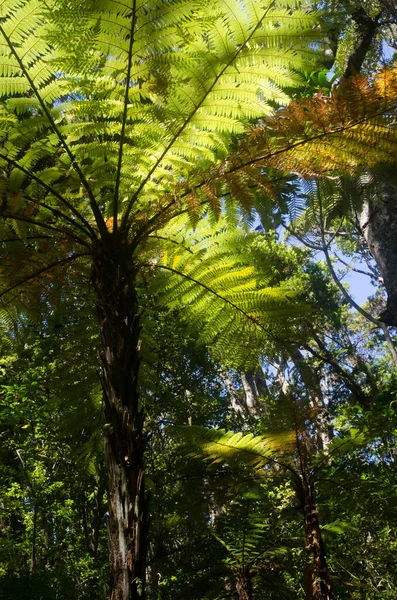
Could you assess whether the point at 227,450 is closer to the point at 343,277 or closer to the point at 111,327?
the point at 111,327

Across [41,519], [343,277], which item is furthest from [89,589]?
[343,277]

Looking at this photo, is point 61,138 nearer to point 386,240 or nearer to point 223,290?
Result: point 223,290

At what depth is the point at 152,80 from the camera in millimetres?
1869

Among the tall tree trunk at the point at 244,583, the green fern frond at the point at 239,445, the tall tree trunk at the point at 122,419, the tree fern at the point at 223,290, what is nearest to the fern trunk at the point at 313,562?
the green fern frond at the point at 239,445

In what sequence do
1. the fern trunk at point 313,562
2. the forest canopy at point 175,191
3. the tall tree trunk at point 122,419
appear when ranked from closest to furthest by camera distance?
the tall tree trunk at point 122,419 < the forest canopy at point 175,191 < the fern trunk at point 313,562

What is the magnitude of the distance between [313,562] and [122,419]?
1.27 meters

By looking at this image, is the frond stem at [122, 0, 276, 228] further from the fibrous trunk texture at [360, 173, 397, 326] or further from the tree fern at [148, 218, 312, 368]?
A: the fibrous trunk texture at [360, 173, 397, 326]

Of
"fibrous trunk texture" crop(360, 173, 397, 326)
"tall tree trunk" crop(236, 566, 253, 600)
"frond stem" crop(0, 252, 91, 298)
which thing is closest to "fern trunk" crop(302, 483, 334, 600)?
"tall tree trunk" crop(236, 566, 253, 600)

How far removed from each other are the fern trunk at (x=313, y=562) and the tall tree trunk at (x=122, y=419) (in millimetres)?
1058

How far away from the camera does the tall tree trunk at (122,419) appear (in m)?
1.35

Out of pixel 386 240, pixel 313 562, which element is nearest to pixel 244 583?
pixel 313 562

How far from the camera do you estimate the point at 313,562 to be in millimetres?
2166

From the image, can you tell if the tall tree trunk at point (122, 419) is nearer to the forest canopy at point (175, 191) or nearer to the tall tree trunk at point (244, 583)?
the forest canopy at point (175, 191)

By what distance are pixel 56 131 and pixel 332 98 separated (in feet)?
3.64
